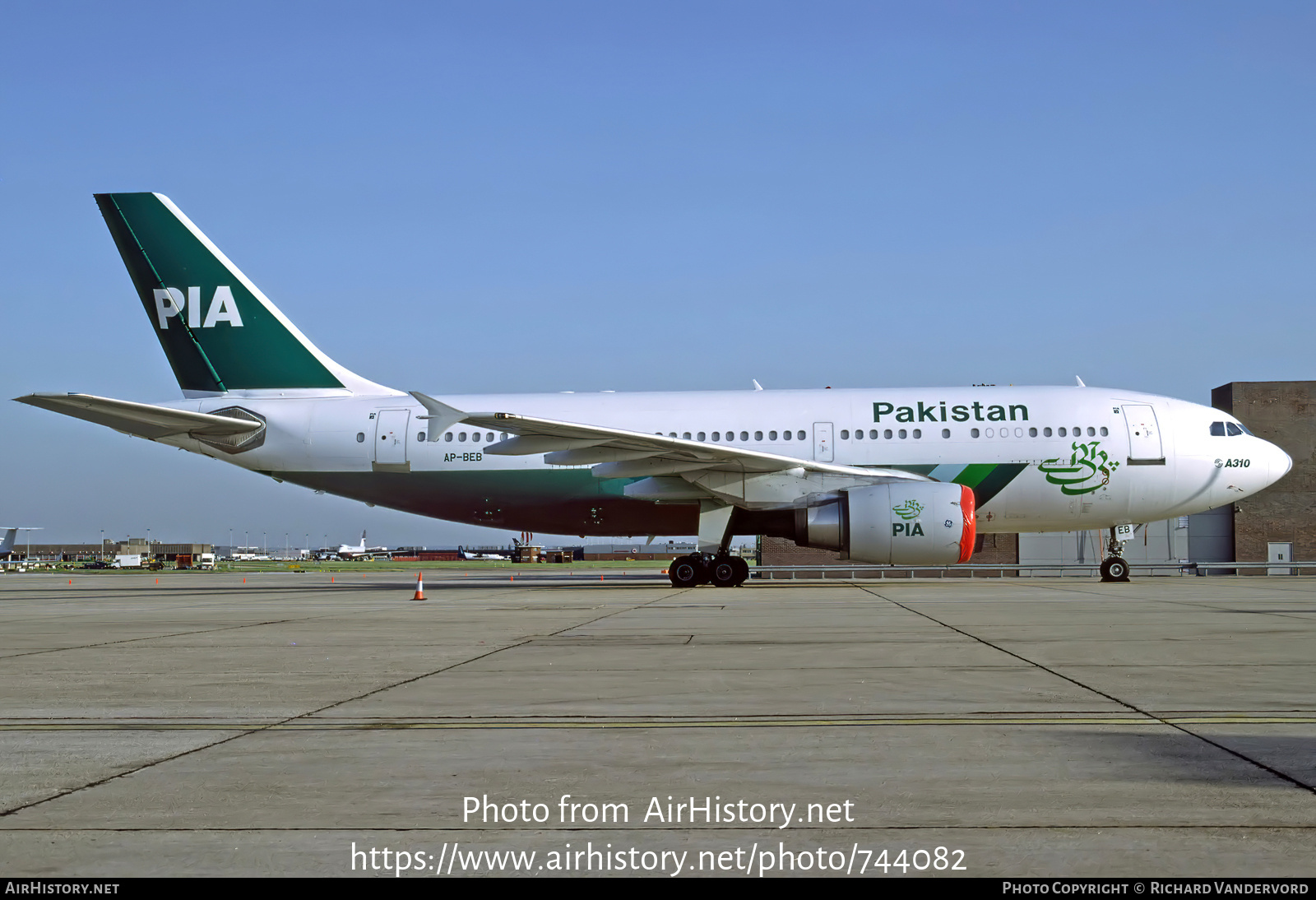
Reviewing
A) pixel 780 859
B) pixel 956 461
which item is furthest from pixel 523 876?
pixel 956 461

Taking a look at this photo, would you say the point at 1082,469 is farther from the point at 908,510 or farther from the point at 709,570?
the point at 709,570

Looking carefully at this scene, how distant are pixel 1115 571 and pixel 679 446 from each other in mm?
9736

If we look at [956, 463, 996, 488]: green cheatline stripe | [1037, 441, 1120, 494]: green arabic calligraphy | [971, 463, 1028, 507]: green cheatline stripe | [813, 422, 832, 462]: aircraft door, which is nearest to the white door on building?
[1037, 441, 1120, 494]: green arabic calligraphy

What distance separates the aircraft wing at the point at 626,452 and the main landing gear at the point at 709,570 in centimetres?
207

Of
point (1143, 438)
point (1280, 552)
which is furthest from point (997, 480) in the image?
point (1280, 552)

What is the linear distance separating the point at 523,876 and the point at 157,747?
257 centimetres

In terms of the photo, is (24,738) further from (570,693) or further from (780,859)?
(780,859)

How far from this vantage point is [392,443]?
2152cm

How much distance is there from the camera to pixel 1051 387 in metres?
21.0

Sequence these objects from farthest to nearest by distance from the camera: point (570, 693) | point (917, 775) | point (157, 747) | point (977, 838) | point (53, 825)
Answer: point (570, 693)
point (157, 747)
point (917, 775)
point (53, 825)
point (977, 838)

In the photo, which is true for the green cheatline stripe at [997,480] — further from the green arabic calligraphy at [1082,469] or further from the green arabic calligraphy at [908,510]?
the green arabic calligraphy at [908,510]

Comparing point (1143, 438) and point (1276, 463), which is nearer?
point (1143, 438)

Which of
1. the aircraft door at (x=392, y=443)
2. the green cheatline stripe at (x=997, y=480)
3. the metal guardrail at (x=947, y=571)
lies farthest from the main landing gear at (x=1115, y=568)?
the aircraft door at (x=392, y=443)
